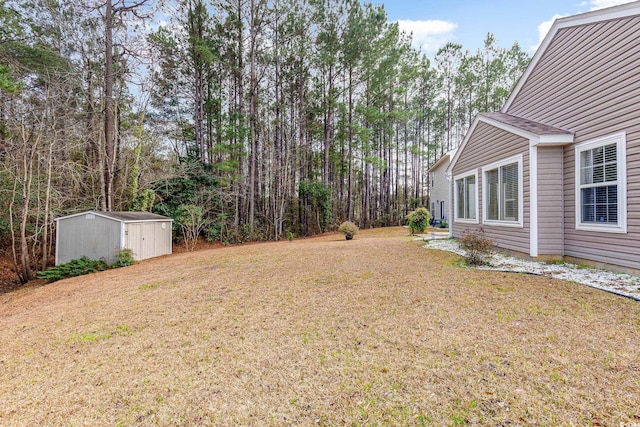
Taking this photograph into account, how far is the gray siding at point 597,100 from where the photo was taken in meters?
4.68

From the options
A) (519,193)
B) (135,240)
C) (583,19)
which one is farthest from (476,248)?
(135,240)

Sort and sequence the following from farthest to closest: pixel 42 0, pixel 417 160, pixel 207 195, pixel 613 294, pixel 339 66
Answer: pixel 417 160 → pixel 339 66 → pixel 207 195 → pixel 42 0 → pixel 613 294

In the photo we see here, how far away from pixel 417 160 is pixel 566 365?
87.6 feet

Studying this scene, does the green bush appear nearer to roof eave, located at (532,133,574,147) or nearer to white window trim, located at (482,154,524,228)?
white window trim, located at (482,154,524,228)

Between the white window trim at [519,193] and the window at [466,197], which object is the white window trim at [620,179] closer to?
the white window trim at [519,193]

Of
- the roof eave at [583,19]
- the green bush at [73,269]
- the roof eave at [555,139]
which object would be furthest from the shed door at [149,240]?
the roof eave at [583,19]

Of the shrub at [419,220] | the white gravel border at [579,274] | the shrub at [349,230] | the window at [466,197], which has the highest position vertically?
the window at [466,197]

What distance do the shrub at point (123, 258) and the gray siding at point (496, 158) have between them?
1096cm

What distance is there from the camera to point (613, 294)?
3.85m

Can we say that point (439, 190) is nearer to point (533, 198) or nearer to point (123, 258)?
point (533, 198)

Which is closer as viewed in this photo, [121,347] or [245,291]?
[121,347]

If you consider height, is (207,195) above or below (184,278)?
above

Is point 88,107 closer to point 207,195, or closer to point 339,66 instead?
point 207,195

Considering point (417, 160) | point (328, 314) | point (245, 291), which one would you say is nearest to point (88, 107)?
point (245, 291)
